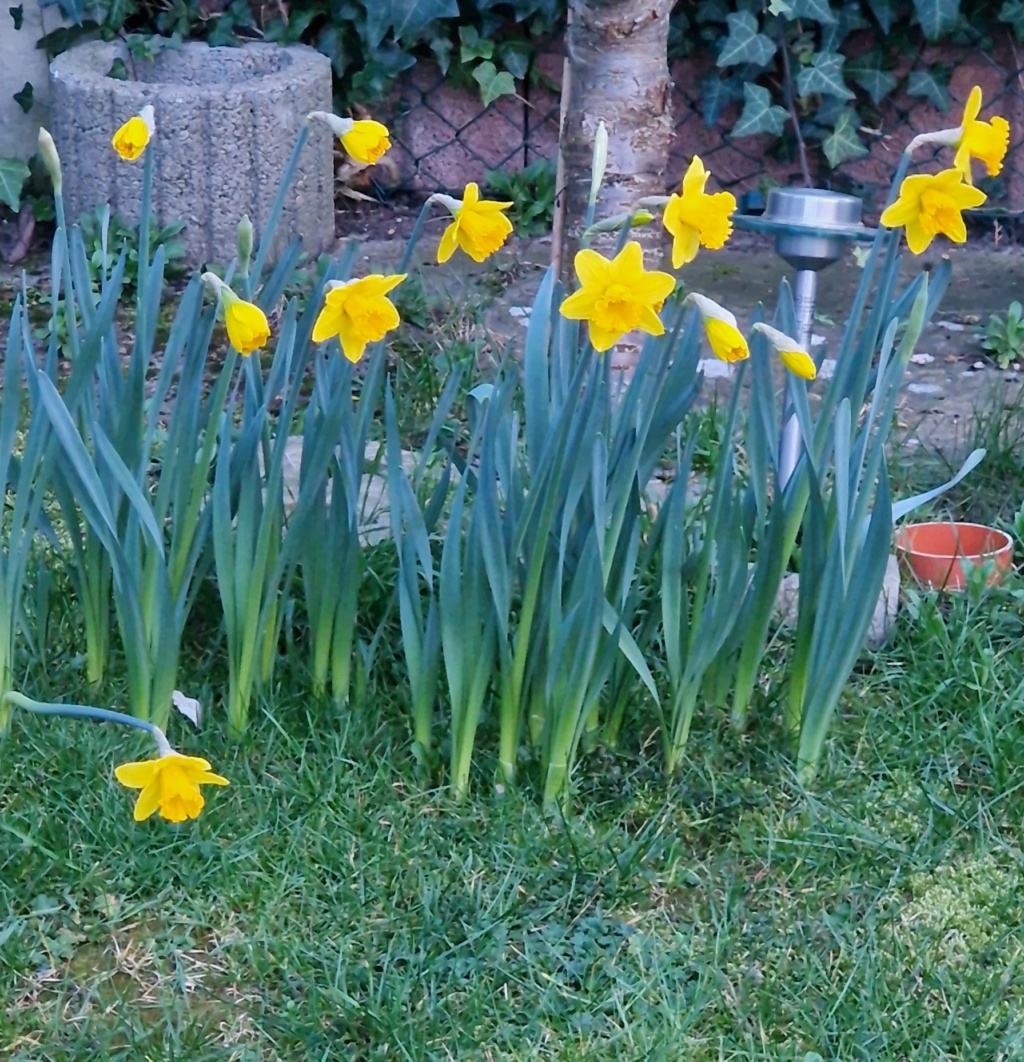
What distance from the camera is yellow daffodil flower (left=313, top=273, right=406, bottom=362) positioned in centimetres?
142

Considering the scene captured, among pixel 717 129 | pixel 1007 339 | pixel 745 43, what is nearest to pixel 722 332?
pixel 1007 339

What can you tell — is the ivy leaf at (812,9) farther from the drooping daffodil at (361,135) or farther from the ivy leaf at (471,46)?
the drooping daffodil at (361,135)

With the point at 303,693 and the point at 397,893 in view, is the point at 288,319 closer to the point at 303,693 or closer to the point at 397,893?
the point at 303,693

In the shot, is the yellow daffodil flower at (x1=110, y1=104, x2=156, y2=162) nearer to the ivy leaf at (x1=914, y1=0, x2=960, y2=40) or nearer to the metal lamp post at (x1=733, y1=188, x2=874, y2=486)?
the metal lamp post at (x1=733, y1=188, x2=874, y2=486)

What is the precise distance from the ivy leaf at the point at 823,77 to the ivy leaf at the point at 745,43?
14cm

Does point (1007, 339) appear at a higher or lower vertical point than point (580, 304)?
lower

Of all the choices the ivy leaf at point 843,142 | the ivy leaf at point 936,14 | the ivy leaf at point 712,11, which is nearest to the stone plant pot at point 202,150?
the ivy leaf at point 712,11

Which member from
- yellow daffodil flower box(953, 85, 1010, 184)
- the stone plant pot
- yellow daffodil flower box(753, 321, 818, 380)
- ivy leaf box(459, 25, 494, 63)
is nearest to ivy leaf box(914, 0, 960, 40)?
ivy leaf box(459, 25, 494, 63)

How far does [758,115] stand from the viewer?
4430 millimetres

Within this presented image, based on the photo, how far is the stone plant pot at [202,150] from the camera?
12.5ft

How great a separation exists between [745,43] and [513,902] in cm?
340

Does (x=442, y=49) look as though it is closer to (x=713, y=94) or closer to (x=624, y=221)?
(x=713, y=94)

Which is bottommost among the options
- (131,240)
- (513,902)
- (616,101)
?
(513,902)

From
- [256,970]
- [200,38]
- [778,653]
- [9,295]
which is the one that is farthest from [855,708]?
[200,38]
